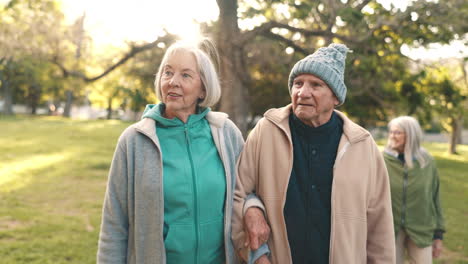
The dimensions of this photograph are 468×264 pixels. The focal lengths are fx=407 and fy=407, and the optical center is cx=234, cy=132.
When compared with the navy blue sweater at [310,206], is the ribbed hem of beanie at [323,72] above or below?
above

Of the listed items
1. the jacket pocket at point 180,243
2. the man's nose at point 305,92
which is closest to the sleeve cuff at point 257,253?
the jacket pocket at point 180,243

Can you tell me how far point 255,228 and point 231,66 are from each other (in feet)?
18.3

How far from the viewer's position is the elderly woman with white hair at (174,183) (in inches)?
89.8

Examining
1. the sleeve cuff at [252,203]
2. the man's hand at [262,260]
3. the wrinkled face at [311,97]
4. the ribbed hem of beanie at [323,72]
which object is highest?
the ribbed hem of beanie at [323,72]

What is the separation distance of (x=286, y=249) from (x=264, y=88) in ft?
36.2

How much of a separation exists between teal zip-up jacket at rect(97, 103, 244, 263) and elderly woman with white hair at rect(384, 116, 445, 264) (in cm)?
238

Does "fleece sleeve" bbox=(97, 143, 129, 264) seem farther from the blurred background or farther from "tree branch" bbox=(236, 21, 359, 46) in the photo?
"tree branch" bbox=(236, 21, 359, 46)

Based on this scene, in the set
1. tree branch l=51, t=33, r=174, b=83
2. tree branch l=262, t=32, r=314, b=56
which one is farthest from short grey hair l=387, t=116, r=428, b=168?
tree branch l=51, t=33, r=174, b=83

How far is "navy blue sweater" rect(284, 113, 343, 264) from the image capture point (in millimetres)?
2350

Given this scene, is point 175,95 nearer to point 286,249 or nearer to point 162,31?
A: point 286,249

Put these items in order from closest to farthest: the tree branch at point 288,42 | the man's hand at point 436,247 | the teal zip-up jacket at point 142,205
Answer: the teal zip-up jacket at point 142,205
the man's hand at point 436,247
the tree branch at point 288,42

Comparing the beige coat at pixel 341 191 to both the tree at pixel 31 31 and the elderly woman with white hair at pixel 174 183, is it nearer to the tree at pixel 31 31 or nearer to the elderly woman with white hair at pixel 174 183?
the elderly woman with white hair at pixel 174 183

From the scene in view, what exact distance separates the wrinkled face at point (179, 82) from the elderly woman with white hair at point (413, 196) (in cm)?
262

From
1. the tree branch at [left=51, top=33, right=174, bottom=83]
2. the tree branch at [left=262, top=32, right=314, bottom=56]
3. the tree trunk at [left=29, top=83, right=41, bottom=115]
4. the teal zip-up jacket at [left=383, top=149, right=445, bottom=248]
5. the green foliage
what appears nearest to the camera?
the teal zip-up jacket at [left=383, top=149, right=445, bottom=248]
